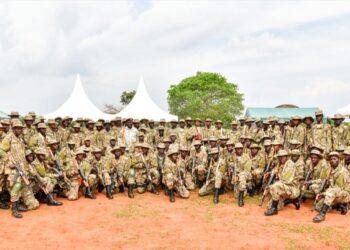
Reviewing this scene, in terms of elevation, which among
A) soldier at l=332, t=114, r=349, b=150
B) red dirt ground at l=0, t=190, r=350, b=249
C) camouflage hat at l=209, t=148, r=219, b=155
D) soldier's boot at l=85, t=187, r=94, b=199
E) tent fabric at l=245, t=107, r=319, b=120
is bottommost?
red dirt ground at l=0, t=190, r=350, b=249

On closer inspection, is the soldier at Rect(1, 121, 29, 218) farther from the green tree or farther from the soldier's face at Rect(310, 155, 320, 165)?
the green tree

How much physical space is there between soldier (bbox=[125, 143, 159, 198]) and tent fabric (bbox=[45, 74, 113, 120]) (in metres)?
11.1

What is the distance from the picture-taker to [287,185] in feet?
33.1

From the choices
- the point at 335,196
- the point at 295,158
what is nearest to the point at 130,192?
the point at 295,158

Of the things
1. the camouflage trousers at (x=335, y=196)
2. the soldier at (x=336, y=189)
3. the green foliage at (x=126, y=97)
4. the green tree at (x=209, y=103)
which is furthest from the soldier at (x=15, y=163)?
the green foliage at (x=126, y=97)

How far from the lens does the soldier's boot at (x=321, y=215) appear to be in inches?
362

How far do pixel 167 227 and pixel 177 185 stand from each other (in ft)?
9.45

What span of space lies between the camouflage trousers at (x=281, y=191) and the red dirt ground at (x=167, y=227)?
0.41m

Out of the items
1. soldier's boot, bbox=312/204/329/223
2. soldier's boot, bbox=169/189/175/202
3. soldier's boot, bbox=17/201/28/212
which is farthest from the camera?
soldier's boot, bbox=169/189/175/202

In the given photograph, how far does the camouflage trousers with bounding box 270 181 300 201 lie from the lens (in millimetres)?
9852

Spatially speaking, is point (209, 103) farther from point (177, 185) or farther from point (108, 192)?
point (108, 192)

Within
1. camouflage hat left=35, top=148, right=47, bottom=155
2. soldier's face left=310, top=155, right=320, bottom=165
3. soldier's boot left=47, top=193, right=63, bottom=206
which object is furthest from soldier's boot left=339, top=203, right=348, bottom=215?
camouflage hat left=35, top=148, right=47, bottom=155

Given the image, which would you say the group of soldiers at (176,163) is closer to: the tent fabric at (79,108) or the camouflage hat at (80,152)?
the camouflage hat at (80,152)

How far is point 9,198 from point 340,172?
8.30 metres
